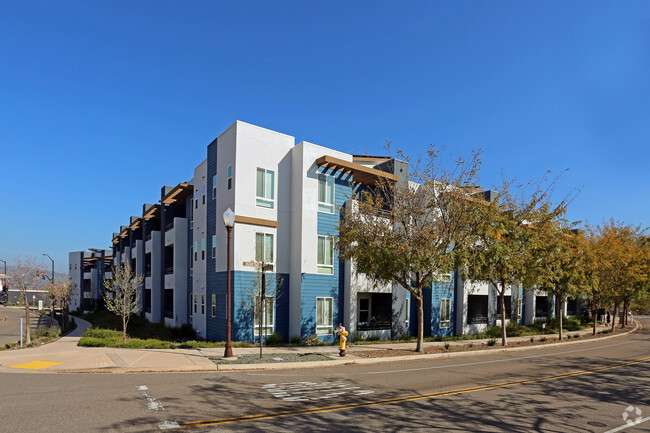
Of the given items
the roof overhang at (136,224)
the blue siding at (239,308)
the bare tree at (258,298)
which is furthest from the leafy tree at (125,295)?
the roof overhang at (136,224)

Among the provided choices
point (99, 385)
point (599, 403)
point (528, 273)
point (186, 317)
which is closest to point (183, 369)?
point (99, 385)

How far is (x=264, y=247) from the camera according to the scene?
2303cm

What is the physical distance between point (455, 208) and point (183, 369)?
45.1ft

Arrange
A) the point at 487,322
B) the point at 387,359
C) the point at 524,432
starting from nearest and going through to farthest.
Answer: the point at 524,432 → the point at 387,359 → the point at 487,322

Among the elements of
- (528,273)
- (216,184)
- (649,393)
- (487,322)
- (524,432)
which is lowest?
(487,322)

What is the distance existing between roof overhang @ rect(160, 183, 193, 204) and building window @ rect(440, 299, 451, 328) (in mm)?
20322

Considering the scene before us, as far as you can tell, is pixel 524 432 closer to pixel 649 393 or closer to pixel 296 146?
pixel 649 393

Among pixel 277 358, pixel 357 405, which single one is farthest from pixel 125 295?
pixel 357 405

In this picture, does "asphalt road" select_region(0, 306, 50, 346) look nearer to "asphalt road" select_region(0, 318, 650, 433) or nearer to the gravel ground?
the gravel ground

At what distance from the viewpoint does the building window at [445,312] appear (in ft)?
97.7

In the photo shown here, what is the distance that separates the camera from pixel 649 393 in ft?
40.3

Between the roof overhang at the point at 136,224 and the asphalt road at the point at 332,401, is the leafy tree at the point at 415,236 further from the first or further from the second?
the roof overhang at the point at 136,224

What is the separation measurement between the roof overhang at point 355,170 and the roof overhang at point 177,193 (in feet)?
39.1

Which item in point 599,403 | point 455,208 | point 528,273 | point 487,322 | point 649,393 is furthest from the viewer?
point 487,322
